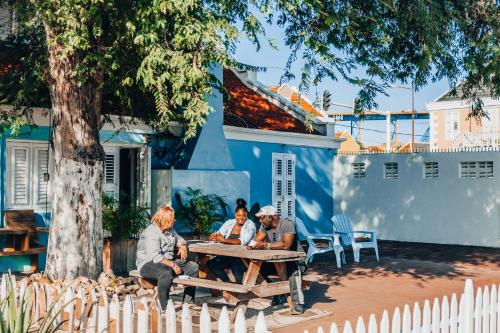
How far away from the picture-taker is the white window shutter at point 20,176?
1194 cm

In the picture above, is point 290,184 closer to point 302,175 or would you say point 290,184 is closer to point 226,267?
point 302,175

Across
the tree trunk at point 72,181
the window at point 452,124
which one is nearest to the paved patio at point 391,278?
the tree trunk at point 72,181

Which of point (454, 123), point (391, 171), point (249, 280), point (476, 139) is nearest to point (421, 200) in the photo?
point (391, 171)

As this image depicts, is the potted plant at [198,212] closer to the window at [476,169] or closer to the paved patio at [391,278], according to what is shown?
the paved patio at [391,278]

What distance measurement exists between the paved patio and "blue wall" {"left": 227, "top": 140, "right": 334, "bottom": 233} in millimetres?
2637

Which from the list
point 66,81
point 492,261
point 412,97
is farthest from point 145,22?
point 412,97

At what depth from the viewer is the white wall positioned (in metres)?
17.8

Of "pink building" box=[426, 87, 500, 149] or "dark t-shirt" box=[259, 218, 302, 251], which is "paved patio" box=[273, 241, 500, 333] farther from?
"pink building" box=[426, 87, 500, 149]

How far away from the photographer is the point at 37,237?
12.0 meters

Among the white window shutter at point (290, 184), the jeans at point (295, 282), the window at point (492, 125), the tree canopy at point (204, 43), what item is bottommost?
the jeans at point (295, 282)

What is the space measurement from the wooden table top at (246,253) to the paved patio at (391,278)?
0.83 meters

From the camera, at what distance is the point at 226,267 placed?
9297 millimetres

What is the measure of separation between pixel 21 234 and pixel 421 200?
1163 cm

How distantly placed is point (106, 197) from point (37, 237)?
141 cm
